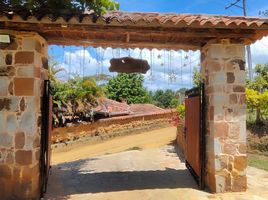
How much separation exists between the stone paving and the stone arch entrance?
523mm

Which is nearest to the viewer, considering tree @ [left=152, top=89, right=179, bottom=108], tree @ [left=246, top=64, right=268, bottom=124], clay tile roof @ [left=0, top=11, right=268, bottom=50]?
clay tile roof @ [left=0, top=11, right=268, bottom=50]

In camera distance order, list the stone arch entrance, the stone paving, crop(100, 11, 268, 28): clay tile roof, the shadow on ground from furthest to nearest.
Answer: the shadow on ground, the stone paving, the stone arch entrance, crop(100, 11, 268, 28): clay tile roof

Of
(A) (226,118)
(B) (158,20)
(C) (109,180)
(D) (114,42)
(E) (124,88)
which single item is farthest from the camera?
(E) (124,88)

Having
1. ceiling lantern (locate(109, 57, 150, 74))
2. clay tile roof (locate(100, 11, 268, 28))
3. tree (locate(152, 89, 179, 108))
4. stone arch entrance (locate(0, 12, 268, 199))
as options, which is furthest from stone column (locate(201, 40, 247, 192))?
tree (locate(152, 89, 179, 108))

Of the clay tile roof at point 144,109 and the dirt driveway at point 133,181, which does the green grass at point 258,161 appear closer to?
the dirt driveway at point 133,181

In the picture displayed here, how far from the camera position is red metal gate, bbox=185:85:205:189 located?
26.2ft

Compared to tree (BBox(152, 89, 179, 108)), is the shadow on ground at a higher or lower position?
lower

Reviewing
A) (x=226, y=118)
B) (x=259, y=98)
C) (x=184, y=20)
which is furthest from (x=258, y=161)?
(x=184, y=20)

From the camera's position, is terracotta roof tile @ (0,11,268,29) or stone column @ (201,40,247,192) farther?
stone column @ (201,40,247,192)

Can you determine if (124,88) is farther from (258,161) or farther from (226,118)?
(226,118)

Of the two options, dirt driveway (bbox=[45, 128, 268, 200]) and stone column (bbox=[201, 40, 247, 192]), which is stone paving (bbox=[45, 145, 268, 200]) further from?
stone column (bbox=[201, 40, 247, 192])

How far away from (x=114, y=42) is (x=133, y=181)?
129 inches

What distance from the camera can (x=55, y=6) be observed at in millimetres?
7074

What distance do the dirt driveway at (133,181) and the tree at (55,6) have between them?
366 centimetres
